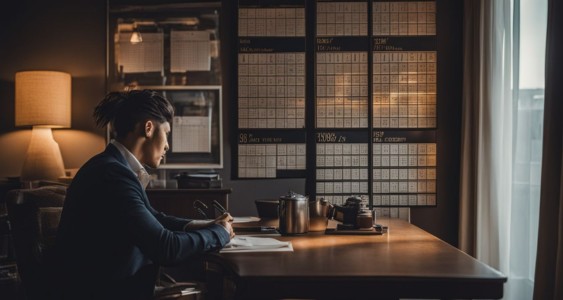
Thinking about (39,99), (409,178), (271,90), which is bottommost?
(409,178)

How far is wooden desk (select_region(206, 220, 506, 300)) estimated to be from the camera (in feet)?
5.41

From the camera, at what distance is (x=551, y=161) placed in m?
2.38

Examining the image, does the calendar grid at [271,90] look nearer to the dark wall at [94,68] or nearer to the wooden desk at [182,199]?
the dark wall at [94,68]

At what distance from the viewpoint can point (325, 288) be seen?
1.67 metres

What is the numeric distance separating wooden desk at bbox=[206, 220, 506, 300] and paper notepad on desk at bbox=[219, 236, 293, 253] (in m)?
0.07

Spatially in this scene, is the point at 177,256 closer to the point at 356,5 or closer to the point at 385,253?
the point at 385,253

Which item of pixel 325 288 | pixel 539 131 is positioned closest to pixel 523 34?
pixel 539 131

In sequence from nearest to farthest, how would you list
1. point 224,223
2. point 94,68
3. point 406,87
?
point 224,223, point 406,87, point 94,68

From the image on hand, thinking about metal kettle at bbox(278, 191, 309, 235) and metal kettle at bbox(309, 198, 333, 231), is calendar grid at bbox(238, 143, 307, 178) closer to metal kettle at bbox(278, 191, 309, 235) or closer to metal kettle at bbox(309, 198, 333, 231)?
metal kettle at bbox(309, 198, 333, 231)

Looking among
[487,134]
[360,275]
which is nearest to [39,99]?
[360,275]

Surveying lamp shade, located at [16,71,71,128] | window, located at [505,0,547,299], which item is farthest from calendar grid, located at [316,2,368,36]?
lamp shade, located at [16,71,71,128]

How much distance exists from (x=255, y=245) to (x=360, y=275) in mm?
603

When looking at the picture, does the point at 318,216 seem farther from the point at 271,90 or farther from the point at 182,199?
the point at 271,90

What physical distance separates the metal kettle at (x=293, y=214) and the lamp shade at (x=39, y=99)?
6.38 feet
